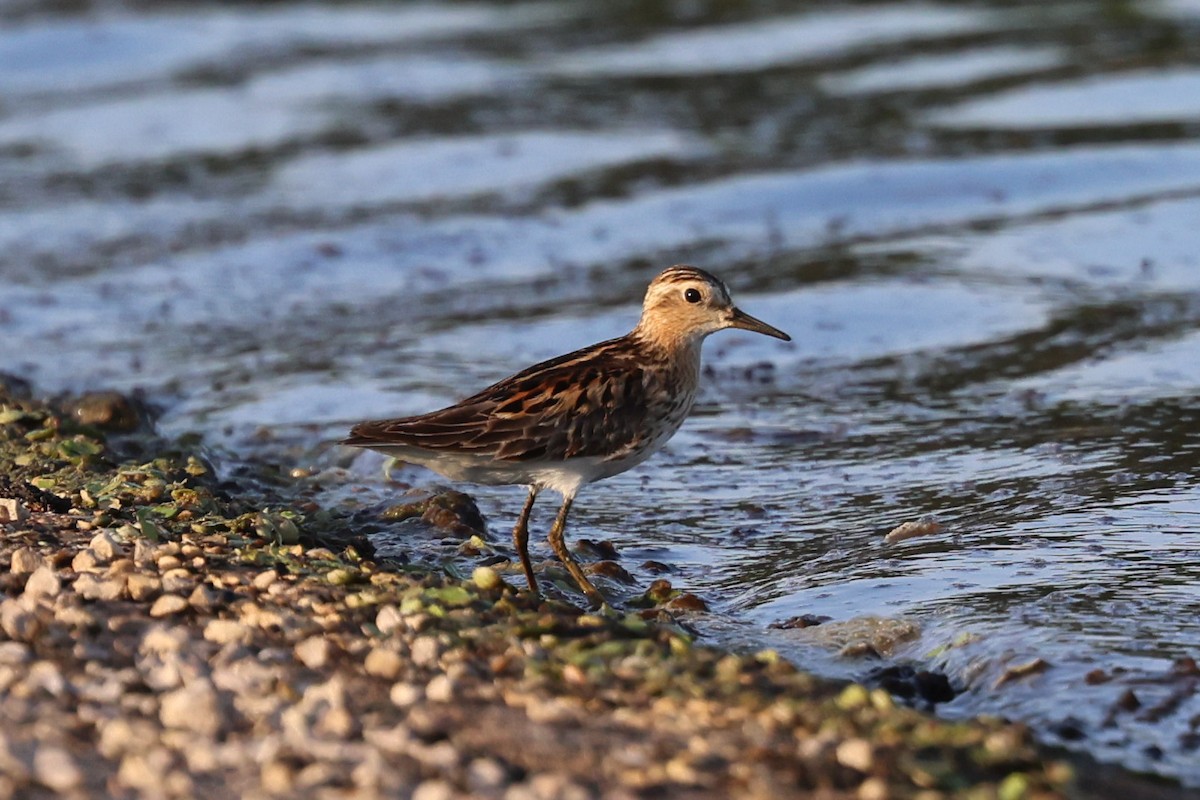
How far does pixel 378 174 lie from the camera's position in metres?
16.1

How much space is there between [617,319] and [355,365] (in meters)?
1.70

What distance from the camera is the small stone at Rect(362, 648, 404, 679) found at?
541 cm

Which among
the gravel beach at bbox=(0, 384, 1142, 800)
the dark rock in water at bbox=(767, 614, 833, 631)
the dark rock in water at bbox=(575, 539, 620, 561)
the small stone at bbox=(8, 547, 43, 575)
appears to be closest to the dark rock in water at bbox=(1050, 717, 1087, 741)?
the gravel beach at bbox=(0, 384, 1142, 800)

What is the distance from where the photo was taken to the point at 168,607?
5902 millimetres

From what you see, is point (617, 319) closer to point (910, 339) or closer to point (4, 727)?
point (910, 339)

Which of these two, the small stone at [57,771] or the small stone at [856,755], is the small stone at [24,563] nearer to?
the small stone at [57,771]

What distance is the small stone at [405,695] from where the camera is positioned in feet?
16.9

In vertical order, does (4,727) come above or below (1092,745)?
above

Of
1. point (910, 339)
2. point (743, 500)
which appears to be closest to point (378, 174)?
point (910, 339)

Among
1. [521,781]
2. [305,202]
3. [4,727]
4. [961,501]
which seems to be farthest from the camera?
[305,202]

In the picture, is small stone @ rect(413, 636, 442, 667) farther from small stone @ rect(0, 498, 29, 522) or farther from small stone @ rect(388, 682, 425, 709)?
small stone @ rect(0, 498, 29, 522)

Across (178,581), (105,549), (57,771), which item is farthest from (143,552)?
(57,771)

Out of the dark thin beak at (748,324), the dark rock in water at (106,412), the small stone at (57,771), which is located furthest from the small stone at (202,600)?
the dark rock in water at (106,412)

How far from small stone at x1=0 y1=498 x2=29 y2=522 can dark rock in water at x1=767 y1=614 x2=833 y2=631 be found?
276cm
